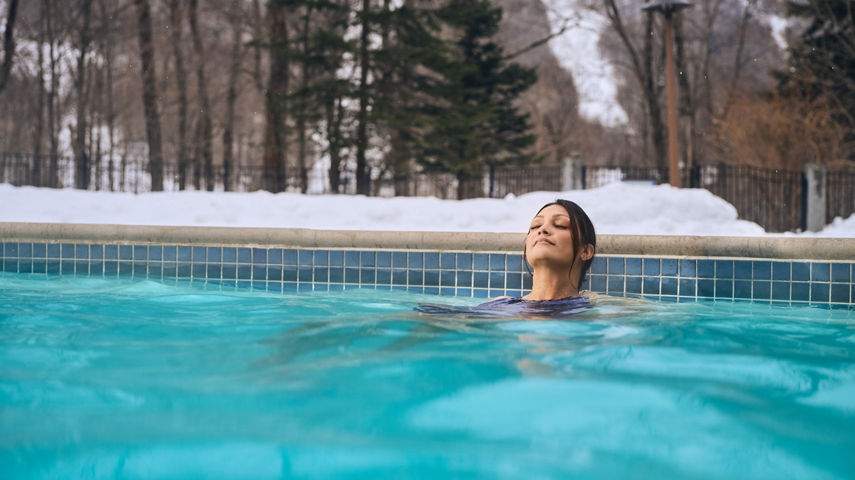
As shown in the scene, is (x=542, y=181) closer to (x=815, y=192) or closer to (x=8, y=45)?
(x=815, y=192)

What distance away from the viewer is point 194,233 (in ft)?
20.2

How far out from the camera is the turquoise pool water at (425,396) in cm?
212

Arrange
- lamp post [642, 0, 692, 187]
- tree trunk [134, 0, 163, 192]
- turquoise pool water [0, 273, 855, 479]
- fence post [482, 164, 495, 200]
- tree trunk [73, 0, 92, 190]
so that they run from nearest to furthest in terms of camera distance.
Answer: turquoise pool water [0, 273, 855, 479]
lamp post [642, 0, 692, 187]
tree trunk [73, 0, 92, 190]
fence post [482, 164, 495, 200]
tree trunk [134, 0, 163, 192]

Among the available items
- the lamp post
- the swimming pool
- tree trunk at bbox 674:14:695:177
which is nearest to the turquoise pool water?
the swimming pool

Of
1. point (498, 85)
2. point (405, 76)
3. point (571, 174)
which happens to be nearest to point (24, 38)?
point (405, 76)

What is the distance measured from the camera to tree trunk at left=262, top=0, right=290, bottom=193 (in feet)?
57.6

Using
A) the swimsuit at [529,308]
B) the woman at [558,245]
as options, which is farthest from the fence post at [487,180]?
the woman at [558,245]

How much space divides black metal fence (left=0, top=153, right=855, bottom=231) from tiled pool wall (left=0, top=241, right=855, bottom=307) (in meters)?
9.40

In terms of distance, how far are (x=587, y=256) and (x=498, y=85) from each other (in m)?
18.6

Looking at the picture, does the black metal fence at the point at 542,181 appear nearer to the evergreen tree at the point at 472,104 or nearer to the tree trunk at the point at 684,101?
the evergreen tree at the point at 472,104

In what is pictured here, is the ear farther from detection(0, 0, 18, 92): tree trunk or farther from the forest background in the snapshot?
detection(0, 0, 18, 92): tree trunk

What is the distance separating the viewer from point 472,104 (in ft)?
64.7

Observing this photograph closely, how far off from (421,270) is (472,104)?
47.6 ft

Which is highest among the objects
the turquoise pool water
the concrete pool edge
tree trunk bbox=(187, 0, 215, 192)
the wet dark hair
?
tree trunk bbox=(187, 0, 215, 192)
